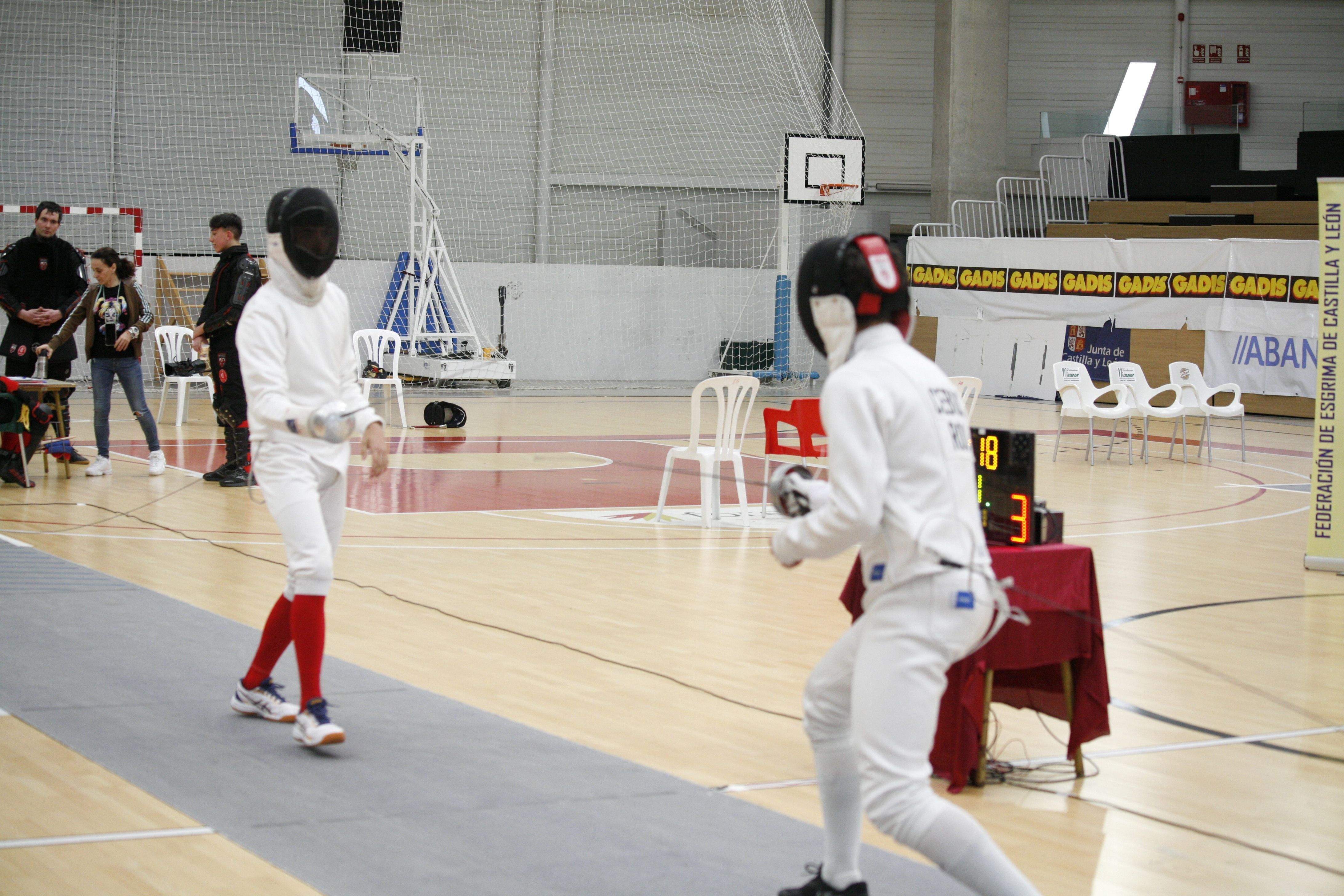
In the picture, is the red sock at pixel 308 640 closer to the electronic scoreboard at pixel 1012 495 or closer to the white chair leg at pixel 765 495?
the electronic scoreboard at pixel 1012 495

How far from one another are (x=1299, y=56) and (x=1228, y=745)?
23845mm

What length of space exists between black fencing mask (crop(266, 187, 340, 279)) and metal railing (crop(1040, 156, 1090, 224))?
66.1 ft

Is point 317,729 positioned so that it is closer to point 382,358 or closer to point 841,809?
point 841,809

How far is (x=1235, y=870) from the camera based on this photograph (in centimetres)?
320

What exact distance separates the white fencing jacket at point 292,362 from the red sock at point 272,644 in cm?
53

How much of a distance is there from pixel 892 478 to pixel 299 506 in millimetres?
2061

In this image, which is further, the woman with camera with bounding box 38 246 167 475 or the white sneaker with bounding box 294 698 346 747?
the woman with camera with bounding box 38 246 167 475

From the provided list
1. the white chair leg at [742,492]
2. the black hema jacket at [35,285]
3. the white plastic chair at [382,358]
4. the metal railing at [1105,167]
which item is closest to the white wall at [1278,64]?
the metal railing at [1105,167]

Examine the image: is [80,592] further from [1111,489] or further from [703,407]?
[703,407]

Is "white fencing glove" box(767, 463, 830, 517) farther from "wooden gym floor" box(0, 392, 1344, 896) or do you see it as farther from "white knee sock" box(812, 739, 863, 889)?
"wooden gym floor" box(0, 392, 1344, 896)

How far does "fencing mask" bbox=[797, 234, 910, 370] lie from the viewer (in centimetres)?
271

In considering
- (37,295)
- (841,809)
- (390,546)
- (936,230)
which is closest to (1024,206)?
(936,230)

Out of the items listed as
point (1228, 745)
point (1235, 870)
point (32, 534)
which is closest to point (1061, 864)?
point (1235, 870)

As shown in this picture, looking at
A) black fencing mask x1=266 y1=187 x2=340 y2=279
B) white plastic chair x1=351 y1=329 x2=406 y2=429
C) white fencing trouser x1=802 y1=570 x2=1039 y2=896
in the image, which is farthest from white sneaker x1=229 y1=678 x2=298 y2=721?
white plastic chair x1=351 y1=329 x2=406 y2=429
